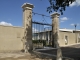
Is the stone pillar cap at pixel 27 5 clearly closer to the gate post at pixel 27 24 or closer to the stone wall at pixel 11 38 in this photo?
the gate post at pixel 27 24

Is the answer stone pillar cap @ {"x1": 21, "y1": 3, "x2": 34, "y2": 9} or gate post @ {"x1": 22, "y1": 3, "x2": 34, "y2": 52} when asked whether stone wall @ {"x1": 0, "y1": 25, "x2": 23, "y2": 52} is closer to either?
gate post @ {"x1": 22, "y1": 3, "x2": 34, "y2": 52}

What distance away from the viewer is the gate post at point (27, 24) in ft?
42.4

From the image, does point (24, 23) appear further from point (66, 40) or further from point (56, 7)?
point (66, 40)

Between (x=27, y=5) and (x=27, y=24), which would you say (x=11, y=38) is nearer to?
(x=27, y=24)

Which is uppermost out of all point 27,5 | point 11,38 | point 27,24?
point 27,5

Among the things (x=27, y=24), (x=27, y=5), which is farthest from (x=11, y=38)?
(x=27, y=5)

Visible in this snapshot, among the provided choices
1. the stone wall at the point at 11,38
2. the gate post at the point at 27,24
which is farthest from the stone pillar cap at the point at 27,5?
the stone wall at the point at 11,38

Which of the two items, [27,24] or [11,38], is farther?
[27,24]

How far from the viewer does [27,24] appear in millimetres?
13242

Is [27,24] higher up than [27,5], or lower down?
lower down

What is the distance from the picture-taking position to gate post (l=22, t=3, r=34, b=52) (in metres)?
12.9

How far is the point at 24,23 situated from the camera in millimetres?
13219

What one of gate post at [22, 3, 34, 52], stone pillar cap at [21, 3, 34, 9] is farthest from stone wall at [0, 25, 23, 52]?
stone pillar cap at [21, 3, 34, 9]

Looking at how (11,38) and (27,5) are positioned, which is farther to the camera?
(27,5)
